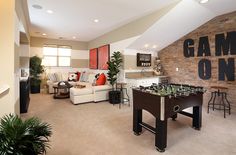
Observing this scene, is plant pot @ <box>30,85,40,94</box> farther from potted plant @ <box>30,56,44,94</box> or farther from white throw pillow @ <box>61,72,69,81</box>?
white throw pillow @ <box>61,72,69,81</box>

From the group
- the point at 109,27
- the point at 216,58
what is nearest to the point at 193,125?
the point at 216,58

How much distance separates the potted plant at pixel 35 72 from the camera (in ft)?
22.5

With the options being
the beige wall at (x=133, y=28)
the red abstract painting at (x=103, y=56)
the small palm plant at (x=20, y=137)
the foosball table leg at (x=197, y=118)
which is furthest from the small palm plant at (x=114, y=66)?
the small palm plant at (x=20, y=137)

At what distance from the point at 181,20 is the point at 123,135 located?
3.76 m

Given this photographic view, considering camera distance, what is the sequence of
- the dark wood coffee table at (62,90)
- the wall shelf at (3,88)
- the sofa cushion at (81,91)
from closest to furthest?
the wall shelf at (3,88)
the sofa cushion at (81,91)
the dark wood coffee table at (62,90)

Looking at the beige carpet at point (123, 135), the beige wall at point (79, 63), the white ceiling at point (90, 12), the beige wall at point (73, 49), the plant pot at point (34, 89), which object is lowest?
the beige carpet at point (123, 135)

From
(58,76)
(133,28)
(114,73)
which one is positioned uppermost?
(133,28)

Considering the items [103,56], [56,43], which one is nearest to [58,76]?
[56,43]

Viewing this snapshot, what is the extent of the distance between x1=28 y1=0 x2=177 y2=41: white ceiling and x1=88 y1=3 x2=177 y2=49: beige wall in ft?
0.51

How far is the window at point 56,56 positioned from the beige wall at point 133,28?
2.57 meters

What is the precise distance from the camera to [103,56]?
676 cm

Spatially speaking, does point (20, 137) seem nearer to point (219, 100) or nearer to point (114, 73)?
point (114, 73)

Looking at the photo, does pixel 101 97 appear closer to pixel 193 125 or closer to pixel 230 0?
pixel 193 125

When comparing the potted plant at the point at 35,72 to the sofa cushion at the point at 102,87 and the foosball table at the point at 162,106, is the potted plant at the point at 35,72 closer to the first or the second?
the sofa cushion at the point at 102,87
